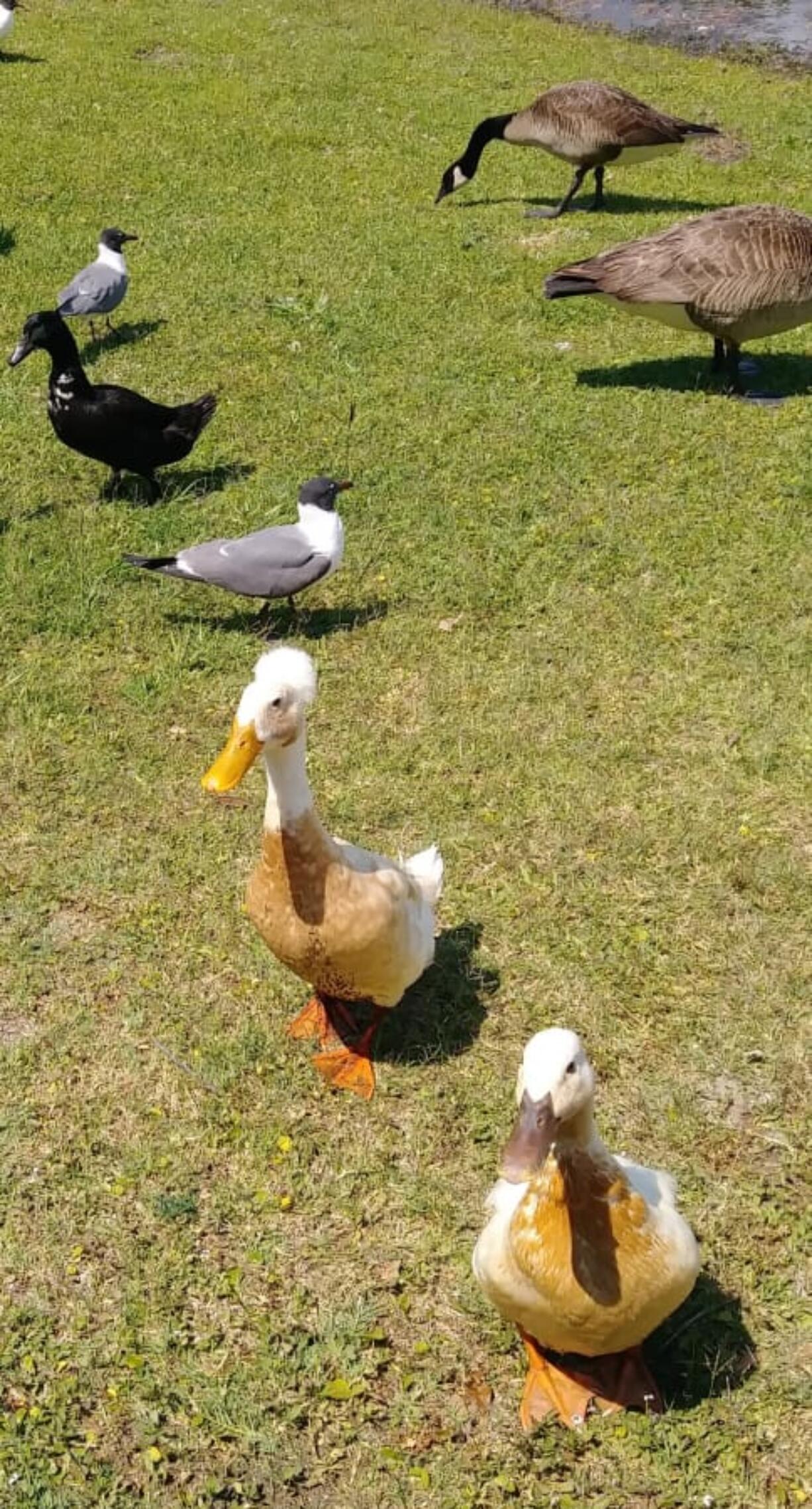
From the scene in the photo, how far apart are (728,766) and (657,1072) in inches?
68.7

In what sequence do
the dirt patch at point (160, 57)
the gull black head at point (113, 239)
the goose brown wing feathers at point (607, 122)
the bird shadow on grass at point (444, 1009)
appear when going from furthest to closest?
the dirt patch at point (160, 57)
the goose brown wing feathers at point (607, 122)
the gull black head at point (113, 239)
the bird shadow on grass at point (444, 1009)

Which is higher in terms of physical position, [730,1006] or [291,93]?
[291,93]

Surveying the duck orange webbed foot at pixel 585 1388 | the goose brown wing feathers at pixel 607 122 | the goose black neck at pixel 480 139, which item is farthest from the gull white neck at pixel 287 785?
the goose black neck at pixel 480 139

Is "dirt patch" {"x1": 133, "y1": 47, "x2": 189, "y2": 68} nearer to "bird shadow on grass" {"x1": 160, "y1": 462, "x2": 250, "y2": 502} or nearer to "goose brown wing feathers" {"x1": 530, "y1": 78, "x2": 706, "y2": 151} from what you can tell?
"goose brown wing feathers" {"x1": 530, "y1": 78, "x2": 706, "y2": 151}

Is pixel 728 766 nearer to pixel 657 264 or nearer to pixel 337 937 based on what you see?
pixel 337 937

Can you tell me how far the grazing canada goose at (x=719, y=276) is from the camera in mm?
7871

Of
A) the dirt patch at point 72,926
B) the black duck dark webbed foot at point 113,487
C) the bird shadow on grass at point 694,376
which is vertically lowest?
the dirt patch at point 72,926

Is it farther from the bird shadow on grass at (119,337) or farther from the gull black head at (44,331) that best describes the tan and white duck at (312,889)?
the bird shadow on grass at (119,337)

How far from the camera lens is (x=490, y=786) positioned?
18.1ft

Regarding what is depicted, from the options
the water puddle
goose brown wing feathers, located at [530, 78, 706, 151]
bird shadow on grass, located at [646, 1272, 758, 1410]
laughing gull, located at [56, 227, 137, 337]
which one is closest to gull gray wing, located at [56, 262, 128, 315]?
laughing gull, located at [56, 227, 137, 337]

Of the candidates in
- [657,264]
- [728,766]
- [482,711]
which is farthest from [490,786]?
[657,264]

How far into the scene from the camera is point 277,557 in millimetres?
6227

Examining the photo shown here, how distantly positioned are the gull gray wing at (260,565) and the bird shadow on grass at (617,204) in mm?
6869

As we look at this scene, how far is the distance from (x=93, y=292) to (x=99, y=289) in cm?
5
